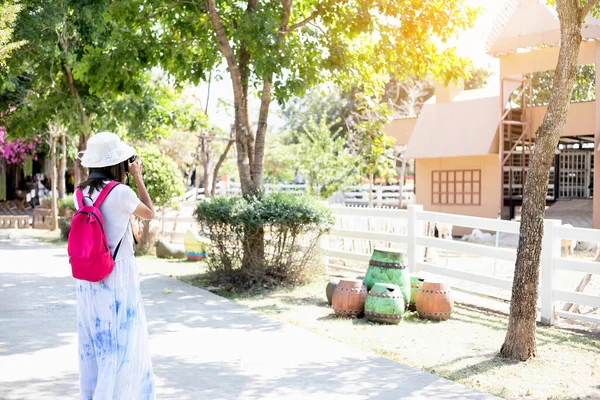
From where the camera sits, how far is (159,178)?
16.3 meters

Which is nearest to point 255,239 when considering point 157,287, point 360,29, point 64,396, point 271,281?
point 271,281

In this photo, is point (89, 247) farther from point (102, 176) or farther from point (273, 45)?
point (273, 45)

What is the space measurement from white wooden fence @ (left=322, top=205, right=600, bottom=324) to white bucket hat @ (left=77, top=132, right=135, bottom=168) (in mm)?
5729

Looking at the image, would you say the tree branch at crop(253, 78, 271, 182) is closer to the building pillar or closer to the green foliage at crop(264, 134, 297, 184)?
the building pillar

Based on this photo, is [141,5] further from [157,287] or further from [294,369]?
[294,369]

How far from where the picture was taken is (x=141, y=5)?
13031mm

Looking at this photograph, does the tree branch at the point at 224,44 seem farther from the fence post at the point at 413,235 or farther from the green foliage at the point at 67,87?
the green foliage at the point at 67,87

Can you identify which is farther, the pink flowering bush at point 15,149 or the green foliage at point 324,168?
the pink flowering bush at point 15,149

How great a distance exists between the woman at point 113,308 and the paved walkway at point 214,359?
1124 mm

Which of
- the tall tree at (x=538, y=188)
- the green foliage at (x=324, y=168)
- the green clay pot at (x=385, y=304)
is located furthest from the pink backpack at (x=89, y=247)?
the green foliage at (x=324, y=168)

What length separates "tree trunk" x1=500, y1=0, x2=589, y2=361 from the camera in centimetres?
679

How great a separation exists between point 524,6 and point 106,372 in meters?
20.2

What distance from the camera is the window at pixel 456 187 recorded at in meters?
24.9

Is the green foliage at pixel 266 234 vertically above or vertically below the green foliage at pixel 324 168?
below
